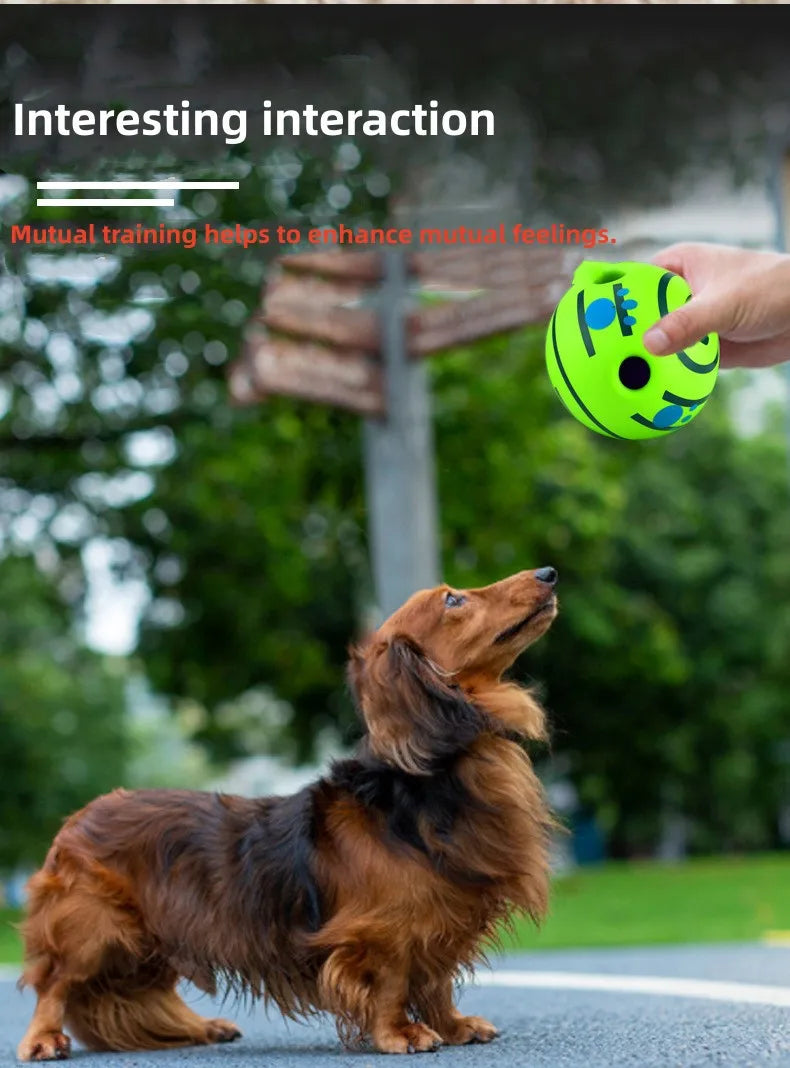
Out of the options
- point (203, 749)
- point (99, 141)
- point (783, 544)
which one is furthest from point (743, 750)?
point (99, 141)

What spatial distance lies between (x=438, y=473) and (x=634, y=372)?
13655 millimetres

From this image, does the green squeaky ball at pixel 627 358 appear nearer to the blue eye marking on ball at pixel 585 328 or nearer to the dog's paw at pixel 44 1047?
the blue eye marking on ball at pixel 585 328

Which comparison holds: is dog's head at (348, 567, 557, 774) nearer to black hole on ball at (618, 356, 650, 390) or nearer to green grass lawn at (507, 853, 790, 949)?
black hole on ball at (618, 356, 650, 390)

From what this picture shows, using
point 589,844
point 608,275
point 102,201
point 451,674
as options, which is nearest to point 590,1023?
point 451,674

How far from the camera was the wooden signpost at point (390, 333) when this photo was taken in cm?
1191

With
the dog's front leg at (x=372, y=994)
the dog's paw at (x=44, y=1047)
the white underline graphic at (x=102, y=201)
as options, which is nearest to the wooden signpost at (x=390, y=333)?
the white underline graphic at (x=102, y=201)

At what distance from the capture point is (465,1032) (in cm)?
490

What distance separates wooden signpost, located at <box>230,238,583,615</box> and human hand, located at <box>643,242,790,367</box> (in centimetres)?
739

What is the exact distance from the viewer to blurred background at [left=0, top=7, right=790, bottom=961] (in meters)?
11.4

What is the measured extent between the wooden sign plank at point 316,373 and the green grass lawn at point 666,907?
4.05 meters

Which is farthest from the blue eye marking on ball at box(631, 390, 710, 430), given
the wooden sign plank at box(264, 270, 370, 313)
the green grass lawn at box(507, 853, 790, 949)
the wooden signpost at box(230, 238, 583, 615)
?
the wooden sign plank at box(264, 270, 370, 313)

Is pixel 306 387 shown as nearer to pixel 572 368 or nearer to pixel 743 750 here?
pixel 572 368

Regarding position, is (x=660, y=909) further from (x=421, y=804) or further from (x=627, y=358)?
(x=627, y=358)

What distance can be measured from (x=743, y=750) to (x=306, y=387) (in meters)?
19.2
